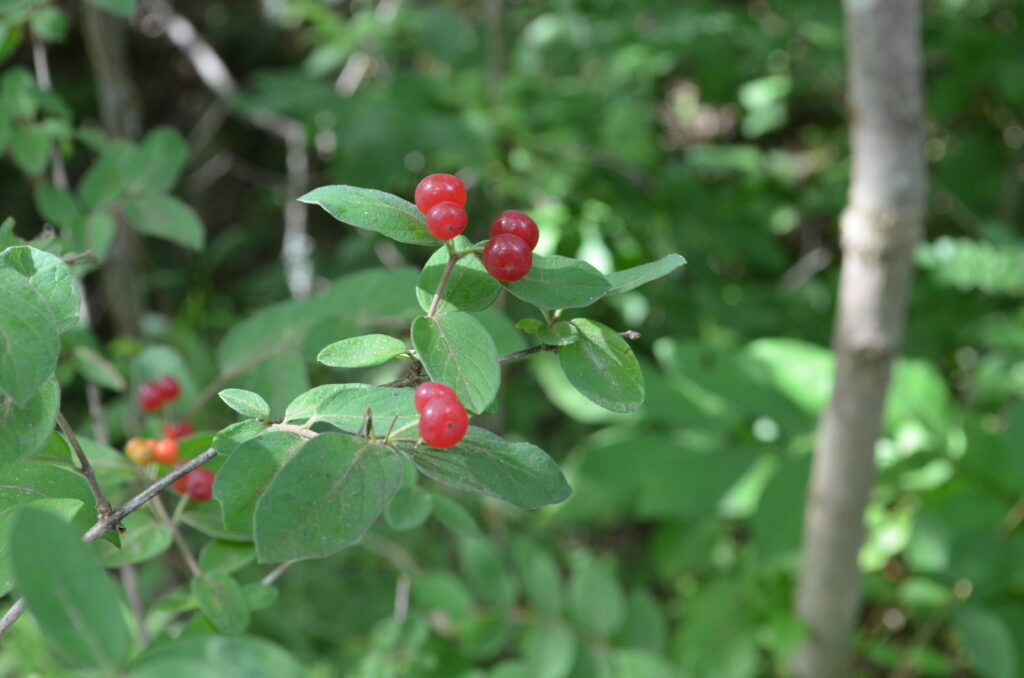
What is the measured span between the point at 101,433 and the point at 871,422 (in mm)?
946

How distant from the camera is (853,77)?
3.70ft

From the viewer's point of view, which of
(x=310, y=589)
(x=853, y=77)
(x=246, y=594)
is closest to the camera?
(x=246, y=594)

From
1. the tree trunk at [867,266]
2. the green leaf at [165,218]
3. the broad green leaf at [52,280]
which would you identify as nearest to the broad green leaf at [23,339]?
the broad green leaf at [52,280]

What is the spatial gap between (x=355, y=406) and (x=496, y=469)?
8 centimetres

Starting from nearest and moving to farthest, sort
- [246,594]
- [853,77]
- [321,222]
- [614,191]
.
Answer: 1. [246,594]
2. [853,77]
3. [614,191]
4. [321,222]

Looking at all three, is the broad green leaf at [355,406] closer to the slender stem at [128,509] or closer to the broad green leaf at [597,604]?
the slender stem at [128,509]

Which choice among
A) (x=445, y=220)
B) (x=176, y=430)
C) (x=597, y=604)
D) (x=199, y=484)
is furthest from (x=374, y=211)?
(x=597, y=604)

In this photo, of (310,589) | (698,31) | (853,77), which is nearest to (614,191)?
(698,31)

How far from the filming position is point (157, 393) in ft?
2.84

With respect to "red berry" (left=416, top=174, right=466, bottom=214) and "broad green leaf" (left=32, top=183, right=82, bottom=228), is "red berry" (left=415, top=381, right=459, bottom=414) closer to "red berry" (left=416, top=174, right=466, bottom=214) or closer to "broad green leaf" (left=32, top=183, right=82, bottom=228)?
"red berry" (left=416, top=174, right=466, bottom=214)

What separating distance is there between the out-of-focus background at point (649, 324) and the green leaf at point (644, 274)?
13.5 inches

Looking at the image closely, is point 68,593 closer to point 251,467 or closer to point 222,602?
point 251,467

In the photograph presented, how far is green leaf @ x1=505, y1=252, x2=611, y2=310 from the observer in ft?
1.52

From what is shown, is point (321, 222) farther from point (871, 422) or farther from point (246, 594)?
point (246, 594)
